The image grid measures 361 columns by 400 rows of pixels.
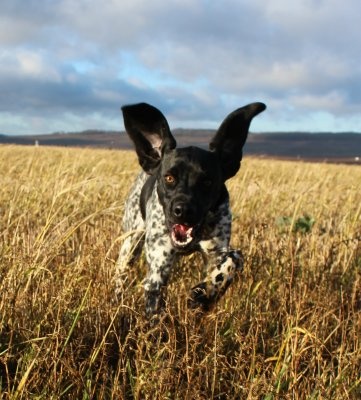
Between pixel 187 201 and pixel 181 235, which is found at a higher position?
pixel 187 201

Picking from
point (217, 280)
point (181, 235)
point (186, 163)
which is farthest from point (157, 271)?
point (186, 163)

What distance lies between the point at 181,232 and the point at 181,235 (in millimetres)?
24

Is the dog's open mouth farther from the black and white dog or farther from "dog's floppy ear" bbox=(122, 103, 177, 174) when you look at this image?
"dog's floppy ear" bbox=(122, 103, 177, 174)

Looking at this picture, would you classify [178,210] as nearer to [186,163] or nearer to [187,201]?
[187,201]

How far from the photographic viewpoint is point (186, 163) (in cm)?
484

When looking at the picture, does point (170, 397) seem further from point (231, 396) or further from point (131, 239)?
point (131, 239)

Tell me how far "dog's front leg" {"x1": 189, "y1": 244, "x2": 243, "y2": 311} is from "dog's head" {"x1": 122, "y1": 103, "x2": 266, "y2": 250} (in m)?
0.27

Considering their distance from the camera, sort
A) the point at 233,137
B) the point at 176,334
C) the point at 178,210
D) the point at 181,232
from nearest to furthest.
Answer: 1. the point at 176,334
2. the point at 178,210
3. the point at 181,232
4. the point at 233,137

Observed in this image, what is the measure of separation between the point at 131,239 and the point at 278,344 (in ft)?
7.60

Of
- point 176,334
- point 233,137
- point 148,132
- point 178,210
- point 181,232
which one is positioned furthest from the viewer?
point 148,132

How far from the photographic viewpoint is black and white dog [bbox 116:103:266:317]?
4645 millimetres

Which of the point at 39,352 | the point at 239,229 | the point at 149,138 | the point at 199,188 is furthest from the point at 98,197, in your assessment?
the point at 39,352

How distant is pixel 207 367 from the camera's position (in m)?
3.50

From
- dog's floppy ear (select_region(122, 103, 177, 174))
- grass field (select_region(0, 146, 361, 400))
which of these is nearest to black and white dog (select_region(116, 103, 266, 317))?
dog's floppy ear (select_region(122, 103, 177, 174))
